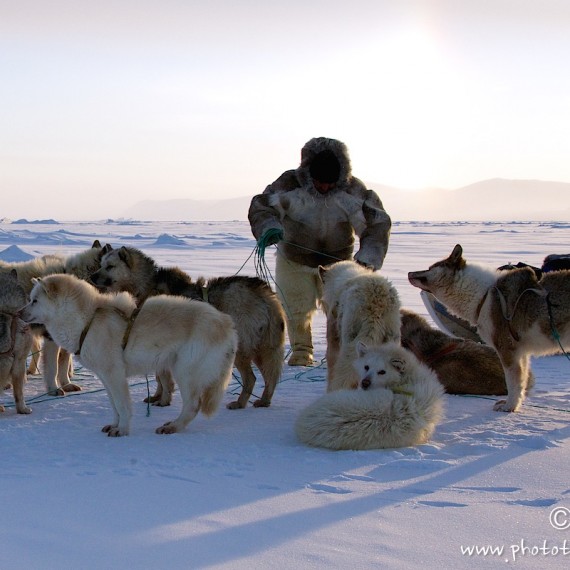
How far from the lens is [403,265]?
19.7 metres

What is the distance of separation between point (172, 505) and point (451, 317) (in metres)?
5.43

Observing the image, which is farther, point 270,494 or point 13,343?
point 13,343

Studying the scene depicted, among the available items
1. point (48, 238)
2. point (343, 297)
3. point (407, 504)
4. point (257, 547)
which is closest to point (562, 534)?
point (407, 504)

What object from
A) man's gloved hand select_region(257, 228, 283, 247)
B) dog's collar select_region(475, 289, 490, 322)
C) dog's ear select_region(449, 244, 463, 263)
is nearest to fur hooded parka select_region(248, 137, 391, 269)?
man's gloved hand select_region(257, 228, 283, 247)

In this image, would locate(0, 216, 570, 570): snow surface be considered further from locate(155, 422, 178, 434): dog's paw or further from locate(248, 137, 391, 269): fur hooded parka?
locate(248, 137, 391, 269): fur hooded parka

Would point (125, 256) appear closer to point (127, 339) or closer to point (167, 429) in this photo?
point (127, 339)

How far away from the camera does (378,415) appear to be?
4.28m

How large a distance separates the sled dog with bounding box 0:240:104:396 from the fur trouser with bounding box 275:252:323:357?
2013mm

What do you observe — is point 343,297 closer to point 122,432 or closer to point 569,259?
point 122,432

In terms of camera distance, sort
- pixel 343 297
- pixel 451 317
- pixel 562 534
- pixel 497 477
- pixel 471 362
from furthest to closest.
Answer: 1. pixel 451 317
2. pixel 471 362
3. pixel 343 297
4. pixel 497 477
5. pixel 562 534

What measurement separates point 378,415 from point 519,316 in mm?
1797

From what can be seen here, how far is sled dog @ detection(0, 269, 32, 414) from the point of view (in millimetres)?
5160

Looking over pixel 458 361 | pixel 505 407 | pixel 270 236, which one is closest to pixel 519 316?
pixel 505 407

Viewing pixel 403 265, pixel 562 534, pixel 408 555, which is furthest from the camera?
pixel 403 265
